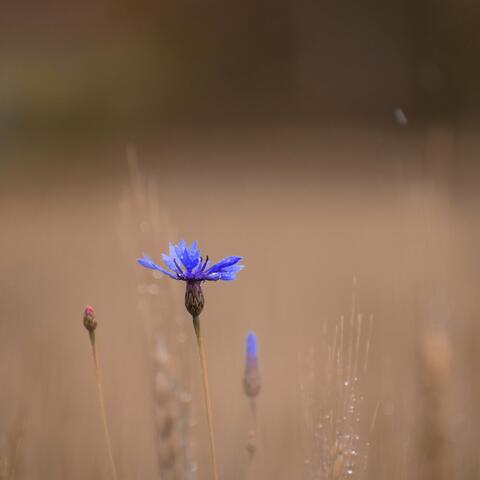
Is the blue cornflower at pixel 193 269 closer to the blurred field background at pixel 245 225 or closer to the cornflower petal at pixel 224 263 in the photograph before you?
the cornflower petal at pixel 224 263

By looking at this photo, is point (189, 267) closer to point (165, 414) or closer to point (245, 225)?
point (165, 414)

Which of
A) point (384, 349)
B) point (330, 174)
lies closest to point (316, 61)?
point (330, 174)

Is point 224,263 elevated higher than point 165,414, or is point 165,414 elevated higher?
point 224,263

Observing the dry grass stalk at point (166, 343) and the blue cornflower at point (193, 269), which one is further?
the dry grass stalk at point (166, 343)

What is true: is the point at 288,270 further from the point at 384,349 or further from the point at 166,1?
the point at 166,1

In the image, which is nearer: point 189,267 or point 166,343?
point 189,267

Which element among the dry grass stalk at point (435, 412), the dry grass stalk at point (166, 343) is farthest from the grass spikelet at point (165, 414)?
the dry grass stalk at point (435, 412)

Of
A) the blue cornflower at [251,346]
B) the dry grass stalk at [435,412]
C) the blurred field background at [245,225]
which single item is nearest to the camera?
the dry grass stalk at [435,412]

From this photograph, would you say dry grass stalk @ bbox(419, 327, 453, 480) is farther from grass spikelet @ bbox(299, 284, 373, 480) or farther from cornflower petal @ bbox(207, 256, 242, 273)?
cornflower petal @ bbox(207, 256, 242, 273)

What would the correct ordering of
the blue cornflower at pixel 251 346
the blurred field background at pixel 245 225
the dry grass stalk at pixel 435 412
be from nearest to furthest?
the dry grass stalk at pixel 435 412 < the blue cornflower at pixel 251 346 < the blurred field background at pixel 245 225

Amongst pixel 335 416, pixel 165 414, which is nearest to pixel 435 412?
pixel 335 416

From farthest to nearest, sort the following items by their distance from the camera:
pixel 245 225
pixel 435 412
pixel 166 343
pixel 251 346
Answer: pixel 245 225, pixel 166 343, pixel 251 346, pixel 435 412
